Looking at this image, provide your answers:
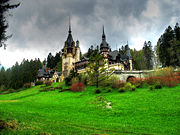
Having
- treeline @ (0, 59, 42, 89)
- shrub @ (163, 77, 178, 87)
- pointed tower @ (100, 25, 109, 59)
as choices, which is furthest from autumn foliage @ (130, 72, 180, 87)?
treeline @ (0, 59, 42, 89)

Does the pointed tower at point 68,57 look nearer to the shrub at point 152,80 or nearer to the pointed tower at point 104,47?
the pointed tower at point 104,47

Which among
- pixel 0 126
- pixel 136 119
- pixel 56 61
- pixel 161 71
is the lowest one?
pixel 136 119

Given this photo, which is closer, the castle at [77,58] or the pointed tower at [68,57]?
the castle at [77,58]

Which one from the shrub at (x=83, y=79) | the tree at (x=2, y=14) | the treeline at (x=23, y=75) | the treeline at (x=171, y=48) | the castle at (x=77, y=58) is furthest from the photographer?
the treeline at (x=23, y=75)

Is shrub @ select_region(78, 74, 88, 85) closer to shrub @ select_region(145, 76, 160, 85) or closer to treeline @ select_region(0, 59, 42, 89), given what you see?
shrub @ select_region(145, 76, 160, 85)

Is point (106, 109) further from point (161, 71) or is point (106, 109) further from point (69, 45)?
point (69, 45)

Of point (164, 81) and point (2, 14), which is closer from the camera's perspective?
point (2, 14)

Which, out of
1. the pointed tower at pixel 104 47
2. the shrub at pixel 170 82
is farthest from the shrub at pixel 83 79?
the shrub at pixel 170 82

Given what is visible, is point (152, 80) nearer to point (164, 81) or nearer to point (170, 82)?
point (164, 81)

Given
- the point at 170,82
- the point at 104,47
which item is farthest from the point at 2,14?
the point at 104,47

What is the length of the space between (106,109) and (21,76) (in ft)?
165

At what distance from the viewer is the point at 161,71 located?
103 feet

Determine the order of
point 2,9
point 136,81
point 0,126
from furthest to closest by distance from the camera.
Answer: point 136,81, point 2,9, point 0,126

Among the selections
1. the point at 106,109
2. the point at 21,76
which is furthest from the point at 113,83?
the point at 21,76
